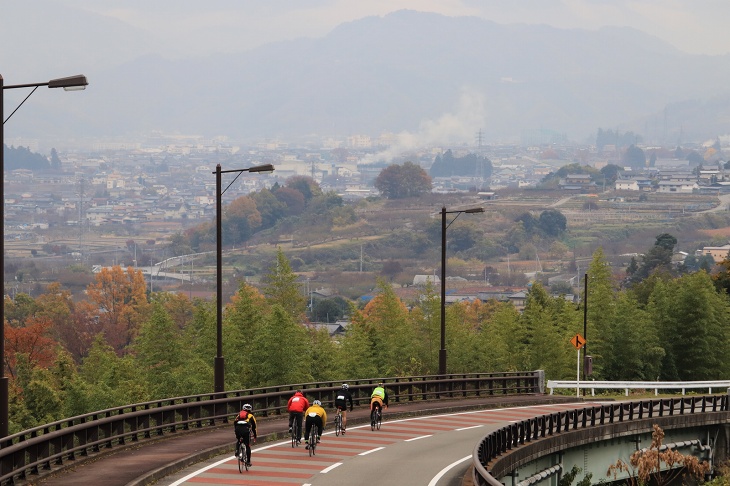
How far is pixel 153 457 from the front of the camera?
30.2 meters

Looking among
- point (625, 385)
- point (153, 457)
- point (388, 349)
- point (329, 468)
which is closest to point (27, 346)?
point (388, 349)

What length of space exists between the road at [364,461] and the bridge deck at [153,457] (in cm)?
37

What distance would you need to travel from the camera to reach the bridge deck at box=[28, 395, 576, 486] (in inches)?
1022

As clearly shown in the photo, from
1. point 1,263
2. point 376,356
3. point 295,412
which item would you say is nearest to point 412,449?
point 295,412

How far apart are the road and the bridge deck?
366 mm

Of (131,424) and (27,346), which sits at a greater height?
(131,424)

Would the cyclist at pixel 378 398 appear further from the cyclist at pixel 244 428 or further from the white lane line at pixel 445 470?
the cyclist at pixel 244 428

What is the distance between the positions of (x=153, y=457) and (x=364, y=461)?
203 inches

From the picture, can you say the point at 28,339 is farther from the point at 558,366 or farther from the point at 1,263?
the point at 1,263

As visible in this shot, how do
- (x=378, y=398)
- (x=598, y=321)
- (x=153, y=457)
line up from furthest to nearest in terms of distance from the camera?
(x=598, y=321)
(x=378, y=398)
(x=153, y=457)

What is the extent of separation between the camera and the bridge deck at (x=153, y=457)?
26.0m

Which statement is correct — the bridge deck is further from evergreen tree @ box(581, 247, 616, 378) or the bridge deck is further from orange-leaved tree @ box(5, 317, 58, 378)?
orange-leaved tree @ box(5, 317, 58, 378)

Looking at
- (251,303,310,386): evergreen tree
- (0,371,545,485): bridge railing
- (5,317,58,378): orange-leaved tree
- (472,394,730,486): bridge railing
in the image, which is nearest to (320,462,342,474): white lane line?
(472,394,730,486): bridge railing

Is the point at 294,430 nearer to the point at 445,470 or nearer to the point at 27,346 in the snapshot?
the point at 445,470
